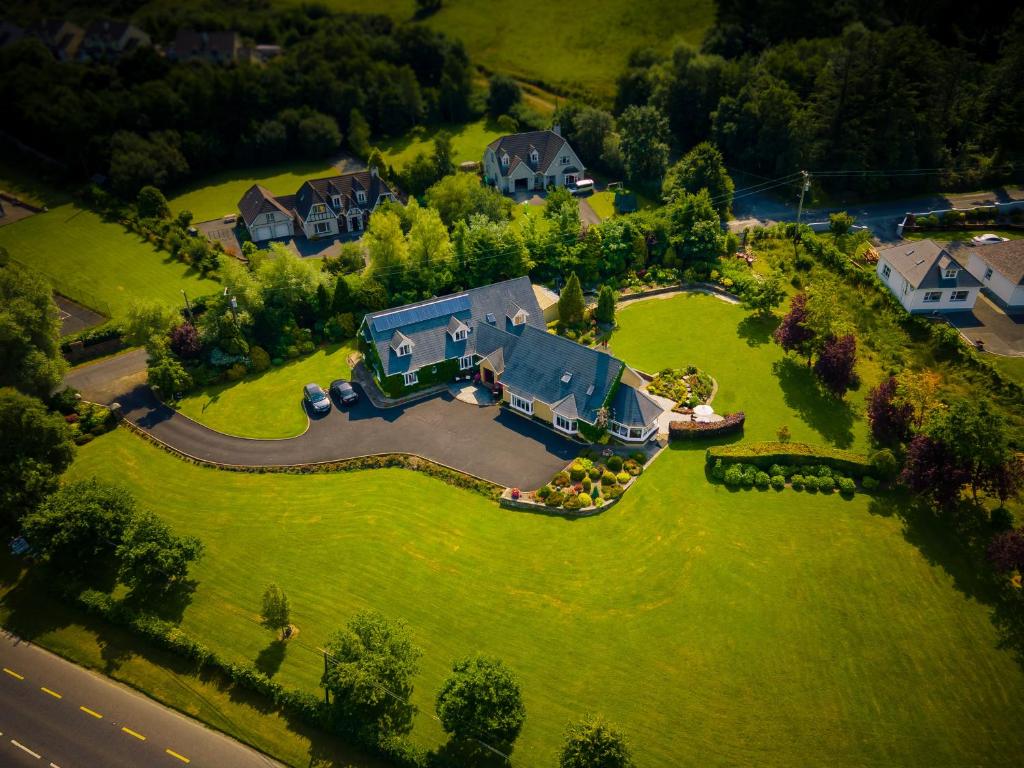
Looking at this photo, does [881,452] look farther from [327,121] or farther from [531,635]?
[327,121]

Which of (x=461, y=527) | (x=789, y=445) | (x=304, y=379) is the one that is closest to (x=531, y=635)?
Answer: (x=461, y=527)

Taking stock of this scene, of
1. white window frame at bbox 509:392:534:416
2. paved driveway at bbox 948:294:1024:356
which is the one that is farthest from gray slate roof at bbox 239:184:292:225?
paved driveway at bbox 948:294:1024:356

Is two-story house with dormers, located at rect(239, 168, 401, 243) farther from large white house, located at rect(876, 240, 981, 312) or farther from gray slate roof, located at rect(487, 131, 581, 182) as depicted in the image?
large white house, located at rect(876, 240, 981, 312)

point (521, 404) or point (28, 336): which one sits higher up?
point (28, 336)

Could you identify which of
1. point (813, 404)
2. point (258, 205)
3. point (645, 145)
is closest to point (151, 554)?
point (813, 404)

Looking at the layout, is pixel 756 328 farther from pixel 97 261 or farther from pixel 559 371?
pixel 97 261

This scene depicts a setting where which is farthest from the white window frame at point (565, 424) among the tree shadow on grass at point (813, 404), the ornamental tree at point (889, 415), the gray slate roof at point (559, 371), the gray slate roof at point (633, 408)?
the ornamental tree at point (889, 415)
